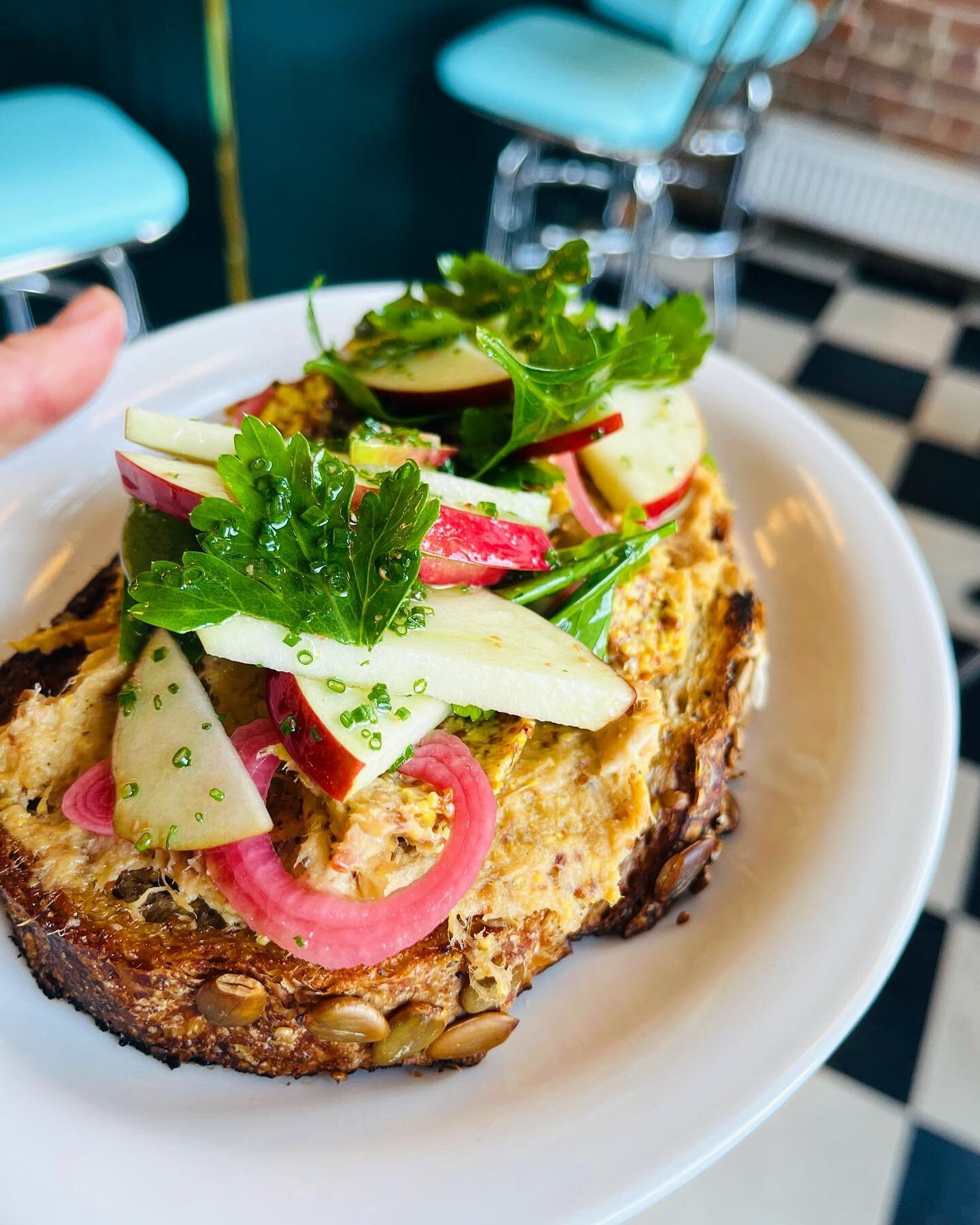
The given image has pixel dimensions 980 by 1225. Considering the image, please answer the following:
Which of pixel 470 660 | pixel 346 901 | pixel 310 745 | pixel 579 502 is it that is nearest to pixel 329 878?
pixel 346 901

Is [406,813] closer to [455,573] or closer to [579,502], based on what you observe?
[455,573]

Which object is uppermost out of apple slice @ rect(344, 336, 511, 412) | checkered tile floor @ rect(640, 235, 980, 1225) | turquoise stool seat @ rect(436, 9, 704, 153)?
turquoise stool seat @ rect(436, 9, 704, 153)

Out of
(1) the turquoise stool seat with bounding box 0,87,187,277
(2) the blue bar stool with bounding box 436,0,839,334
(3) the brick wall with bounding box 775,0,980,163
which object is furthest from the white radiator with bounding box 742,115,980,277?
(1) the turquoise stool seat with bounding box 0,87,187,277

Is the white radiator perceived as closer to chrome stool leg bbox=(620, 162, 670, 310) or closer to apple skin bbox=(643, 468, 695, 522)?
chrome stool leg bbox=(620, 162, 670, 310)

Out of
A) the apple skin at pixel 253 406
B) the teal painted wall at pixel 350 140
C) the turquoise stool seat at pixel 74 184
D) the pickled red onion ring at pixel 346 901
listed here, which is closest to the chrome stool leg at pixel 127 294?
the turquoise stool seat at pixel 74 184

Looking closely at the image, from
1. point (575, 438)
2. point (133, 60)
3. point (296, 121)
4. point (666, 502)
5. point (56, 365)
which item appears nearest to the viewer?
point (575, 438)

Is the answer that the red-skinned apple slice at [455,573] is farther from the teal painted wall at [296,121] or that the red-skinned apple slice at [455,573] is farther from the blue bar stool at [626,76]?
the teal painted wall at [296,121]

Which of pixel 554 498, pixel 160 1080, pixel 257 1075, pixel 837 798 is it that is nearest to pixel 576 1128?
pixel 257 1075
